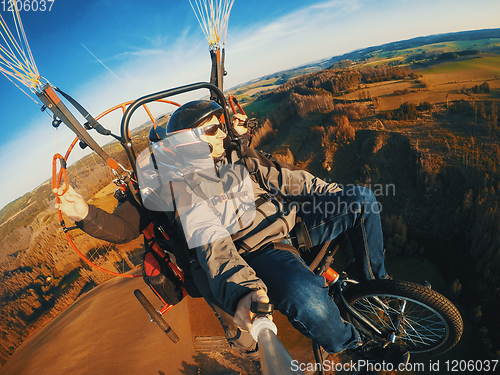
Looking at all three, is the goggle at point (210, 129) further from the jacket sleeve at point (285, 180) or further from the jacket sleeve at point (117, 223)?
the jacket sleeve at point (117, 223)

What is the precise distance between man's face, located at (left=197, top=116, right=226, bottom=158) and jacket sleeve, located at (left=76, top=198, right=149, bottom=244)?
3.41ft

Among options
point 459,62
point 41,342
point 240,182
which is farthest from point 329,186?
point 459,62

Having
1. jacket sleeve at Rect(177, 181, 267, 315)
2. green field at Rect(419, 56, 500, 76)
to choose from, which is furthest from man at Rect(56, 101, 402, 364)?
green field at Rect(419, 56, 500, 76)

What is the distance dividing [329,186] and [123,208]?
7.32 feet

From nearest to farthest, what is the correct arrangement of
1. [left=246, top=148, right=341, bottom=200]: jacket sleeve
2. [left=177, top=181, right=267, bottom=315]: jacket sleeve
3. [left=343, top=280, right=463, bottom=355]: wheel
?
1. [left=177, top=181, right=267, bottom=315]: jacket sleeve
2. [left=343, top=280, right=463, bottom=355]: wheel
3. [left=246, top=148, right=341, bottom=200]: jacket sleeve

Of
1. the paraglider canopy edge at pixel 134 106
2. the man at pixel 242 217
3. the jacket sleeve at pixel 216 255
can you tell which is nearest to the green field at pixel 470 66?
the man at pixel 242 217

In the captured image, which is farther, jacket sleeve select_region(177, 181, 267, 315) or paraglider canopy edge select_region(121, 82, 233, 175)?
paraglider canopy edge select_region(121, 82, 233, 175)

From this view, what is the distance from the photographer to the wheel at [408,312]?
176 centimetres

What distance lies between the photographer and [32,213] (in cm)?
1577

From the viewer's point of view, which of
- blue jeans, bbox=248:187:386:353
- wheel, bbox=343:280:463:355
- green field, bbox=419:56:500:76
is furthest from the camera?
green field, bbox=419:56:500:76

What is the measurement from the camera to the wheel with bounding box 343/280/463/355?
1.76 metres

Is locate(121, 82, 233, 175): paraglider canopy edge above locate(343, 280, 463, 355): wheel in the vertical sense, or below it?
above

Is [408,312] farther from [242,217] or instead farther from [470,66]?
[470,66]

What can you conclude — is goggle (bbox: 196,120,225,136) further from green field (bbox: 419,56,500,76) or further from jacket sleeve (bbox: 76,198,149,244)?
green field (bbox: 419,56,500,76)
